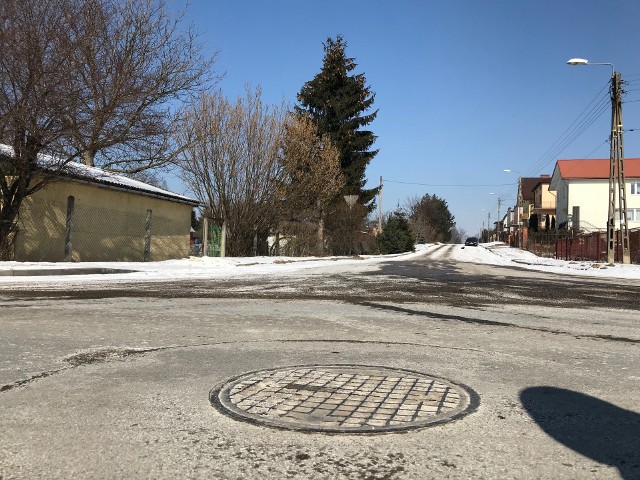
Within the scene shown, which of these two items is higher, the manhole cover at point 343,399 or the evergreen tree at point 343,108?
the evergreen tree at point 343,108

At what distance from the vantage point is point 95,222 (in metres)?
19.8

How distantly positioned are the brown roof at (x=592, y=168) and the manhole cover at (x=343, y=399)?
6051 cm

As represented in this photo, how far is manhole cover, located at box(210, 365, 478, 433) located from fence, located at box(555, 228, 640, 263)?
26.2 metres

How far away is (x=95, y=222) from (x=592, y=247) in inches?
959

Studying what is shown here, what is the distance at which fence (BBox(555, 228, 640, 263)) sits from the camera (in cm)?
2705

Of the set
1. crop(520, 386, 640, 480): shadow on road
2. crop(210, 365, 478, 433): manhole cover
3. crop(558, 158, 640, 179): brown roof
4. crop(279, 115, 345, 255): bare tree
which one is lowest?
crop(520, 386, 640, 480): shadow on road

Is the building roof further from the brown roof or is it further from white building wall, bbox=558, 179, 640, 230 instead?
white building wall, bbox=558, 179, 640, 230

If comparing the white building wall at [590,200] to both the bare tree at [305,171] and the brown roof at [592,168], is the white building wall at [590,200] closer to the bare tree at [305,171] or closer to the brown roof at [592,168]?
the brown roof at [592,168]

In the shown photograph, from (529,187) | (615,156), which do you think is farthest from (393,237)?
(529,187)

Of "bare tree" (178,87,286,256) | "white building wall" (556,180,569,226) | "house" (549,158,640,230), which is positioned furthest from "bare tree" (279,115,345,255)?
"white building wall" (556,180,569,226)

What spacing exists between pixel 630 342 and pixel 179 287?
8850mm

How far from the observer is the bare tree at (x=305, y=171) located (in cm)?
2989

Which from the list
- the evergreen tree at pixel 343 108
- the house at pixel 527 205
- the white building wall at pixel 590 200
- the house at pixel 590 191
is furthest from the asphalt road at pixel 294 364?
the house at pixel 527 205

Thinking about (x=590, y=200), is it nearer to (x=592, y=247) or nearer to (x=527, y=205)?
(x=592, y=247)
